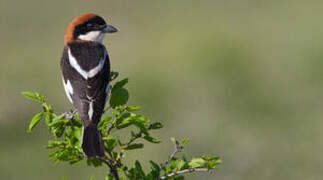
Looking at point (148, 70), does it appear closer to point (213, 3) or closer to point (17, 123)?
point (17, 123)

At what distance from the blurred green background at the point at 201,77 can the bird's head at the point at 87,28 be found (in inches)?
149

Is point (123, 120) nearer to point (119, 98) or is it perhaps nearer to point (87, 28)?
point (119, 98)

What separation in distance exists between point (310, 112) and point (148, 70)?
4.61 meters

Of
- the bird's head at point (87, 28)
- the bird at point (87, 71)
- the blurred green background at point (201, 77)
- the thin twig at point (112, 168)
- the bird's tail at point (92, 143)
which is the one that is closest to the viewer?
the bird's tail at point (92, 143)

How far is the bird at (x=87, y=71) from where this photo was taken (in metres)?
5.21

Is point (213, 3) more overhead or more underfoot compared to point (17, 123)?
more overhead

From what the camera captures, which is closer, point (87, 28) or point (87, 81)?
point (87, 81)

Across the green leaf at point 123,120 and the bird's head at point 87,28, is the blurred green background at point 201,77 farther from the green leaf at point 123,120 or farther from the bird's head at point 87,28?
the green leaf at point 123,120

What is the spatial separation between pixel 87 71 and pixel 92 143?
1319 mm

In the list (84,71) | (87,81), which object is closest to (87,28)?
(84,71)

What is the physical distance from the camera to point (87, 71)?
18.5 ft

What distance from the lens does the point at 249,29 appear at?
1898 cm

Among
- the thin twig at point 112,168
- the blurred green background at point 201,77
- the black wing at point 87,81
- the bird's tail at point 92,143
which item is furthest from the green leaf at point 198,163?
the blurred green background at point 201,77

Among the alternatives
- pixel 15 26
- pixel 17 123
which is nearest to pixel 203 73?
pixel 17 123
